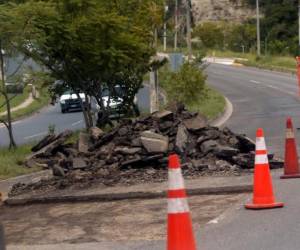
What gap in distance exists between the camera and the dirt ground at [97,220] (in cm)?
968

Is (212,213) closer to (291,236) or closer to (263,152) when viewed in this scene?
(263,152)

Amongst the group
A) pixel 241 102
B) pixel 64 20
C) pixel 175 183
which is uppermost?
pixel 64 20

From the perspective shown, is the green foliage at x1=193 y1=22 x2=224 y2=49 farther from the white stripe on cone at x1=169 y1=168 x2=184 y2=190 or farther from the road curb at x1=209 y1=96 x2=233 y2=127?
the white stripe on cone at x1=169 y1=168 x2=184 y2=190

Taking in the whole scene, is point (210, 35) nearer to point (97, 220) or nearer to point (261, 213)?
point (97, 220)

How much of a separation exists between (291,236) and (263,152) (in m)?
1.90

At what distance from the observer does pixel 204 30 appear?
9819 cm

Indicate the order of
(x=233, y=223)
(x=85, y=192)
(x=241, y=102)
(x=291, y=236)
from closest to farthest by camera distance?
(x=291, y=236) → (x=233, y=223) → (x=85, y=192) → (x=241, y=102)

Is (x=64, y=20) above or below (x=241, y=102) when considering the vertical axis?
above

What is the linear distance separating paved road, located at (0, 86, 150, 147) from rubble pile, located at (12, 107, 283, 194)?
40.9 feet

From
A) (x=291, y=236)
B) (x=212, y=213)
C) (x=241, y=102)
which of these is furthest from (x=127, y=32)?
(x=241, y=102)

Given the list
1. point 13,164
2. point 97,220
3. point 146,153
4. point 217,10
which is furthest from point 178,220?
point 217,10

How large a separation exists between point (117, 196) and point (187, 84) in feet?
60.8

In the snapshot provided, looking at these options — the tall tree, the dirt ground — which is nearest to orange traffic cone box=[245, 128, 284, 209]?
the dirt ground

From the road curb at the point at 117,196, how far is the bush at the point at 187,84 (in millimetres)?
17994
